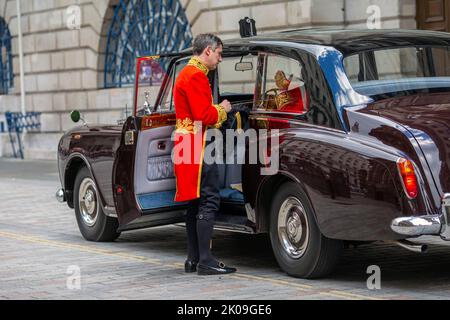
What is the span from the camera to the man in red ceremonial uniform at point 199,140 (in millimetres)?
8359

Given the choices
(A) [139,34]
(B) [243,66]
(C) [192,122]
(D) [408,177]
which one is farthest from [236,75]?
(A) [139,34]

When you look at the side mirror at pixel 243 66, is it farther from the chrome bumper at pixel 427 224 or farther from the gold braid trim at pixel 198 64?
the chrome bumper at pixel 427 224

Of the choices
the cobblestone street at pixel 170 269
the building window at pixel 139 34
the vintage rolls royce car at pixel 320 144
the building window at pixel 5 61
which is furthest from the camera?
the building window at pixel 5 61

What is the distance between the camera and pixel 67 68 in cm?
2642

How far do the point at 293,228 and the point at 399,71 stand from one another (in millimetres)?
1433

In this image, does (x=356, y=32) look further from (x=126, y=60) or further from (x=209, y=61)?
(x=126, y=60)

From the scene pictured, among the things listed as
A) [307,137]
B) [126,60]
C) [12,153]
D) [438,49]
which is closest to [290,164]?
[307,137]

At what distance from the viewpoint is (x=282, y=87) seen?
863 centimetres

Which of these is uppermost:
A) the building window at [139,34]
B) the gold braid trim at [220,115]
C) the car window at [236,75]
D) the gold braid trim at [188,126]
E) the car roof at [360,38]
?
the building window at [139,34]

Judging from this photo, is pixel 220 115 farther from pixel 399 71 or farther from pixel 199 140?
pixel 399 71

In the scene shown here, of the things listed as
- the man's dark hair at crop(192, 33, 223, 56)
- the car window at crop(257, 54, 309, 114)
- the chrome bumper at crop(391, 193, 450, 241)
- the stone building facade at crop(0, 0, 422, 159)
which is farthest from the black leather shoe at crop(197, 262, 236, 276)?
the stone building facade at crop(0, 0, 422, 159)

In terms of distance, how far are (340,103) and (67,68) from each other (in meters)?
19.0

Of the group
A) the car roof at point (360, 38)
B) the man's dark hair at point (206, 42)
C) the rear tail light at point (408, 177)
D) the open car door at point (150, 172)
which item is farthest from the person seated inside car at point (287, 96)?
the rear tail light at point (408, 177)

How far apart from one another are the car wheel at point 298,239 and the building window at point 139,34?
14.7 m
